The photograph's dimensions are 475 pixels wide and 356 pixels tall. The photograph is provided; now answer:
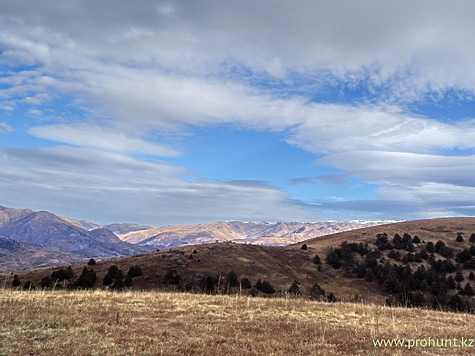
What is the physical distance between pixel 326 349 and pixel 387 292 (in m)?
49.0

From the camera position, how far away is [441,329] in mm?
14359

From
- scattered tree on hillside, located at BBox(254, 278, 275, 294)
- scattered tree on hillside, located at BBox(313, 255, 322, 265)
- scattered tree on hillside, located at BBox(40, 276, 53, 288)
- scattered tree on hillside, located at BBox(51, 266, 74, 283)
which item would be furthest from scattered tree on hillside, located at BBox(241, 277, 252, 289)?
scattered tree on hillside, located at BBox(40, 276, 53, 288)

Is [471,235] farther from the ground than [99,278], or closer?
farther from the ground

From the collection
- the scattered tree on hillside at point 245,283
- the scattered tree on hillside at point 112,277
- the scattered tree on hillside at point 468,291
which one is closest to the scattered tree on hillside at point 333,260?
the scattered tree on hillside at point 468,291

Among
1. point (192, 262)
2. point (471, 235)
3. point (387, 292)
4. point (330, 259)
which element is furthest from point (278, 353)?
point (471, 235)

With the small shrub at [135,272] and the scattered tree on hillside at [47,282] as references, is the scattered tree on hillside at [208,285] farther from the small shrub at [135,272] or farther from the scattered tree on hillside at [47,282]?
the scattered tree on hillside at [47,282]

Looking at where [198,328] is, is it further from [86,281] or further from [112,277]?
[112,277]

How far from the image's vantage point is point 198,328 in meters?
12.3

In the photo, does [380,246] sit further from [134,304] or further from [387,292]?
[134,304]

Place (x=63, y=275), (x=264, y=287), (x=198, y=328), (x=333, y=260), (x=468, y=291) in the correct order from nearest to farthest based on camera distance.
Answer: (x=198, y=328) < (x=264, y=287) < (x=63, y=275) < (x=468, y=291) < (x=333, y=260)

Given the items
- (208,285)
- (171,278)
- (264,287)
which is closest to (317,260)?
(264,287)

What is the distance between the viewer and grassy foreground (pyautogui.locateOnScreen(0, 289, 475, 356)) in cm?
970

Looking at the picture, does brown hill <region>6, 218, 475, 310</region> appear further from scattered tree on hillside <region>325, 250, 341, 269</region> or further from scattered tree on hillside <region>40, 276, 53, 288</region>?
scattered tree on hillside <region>40, 276, 53, 288</region>

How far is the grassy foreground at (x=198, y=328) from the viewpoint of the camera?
9703 millimetres
